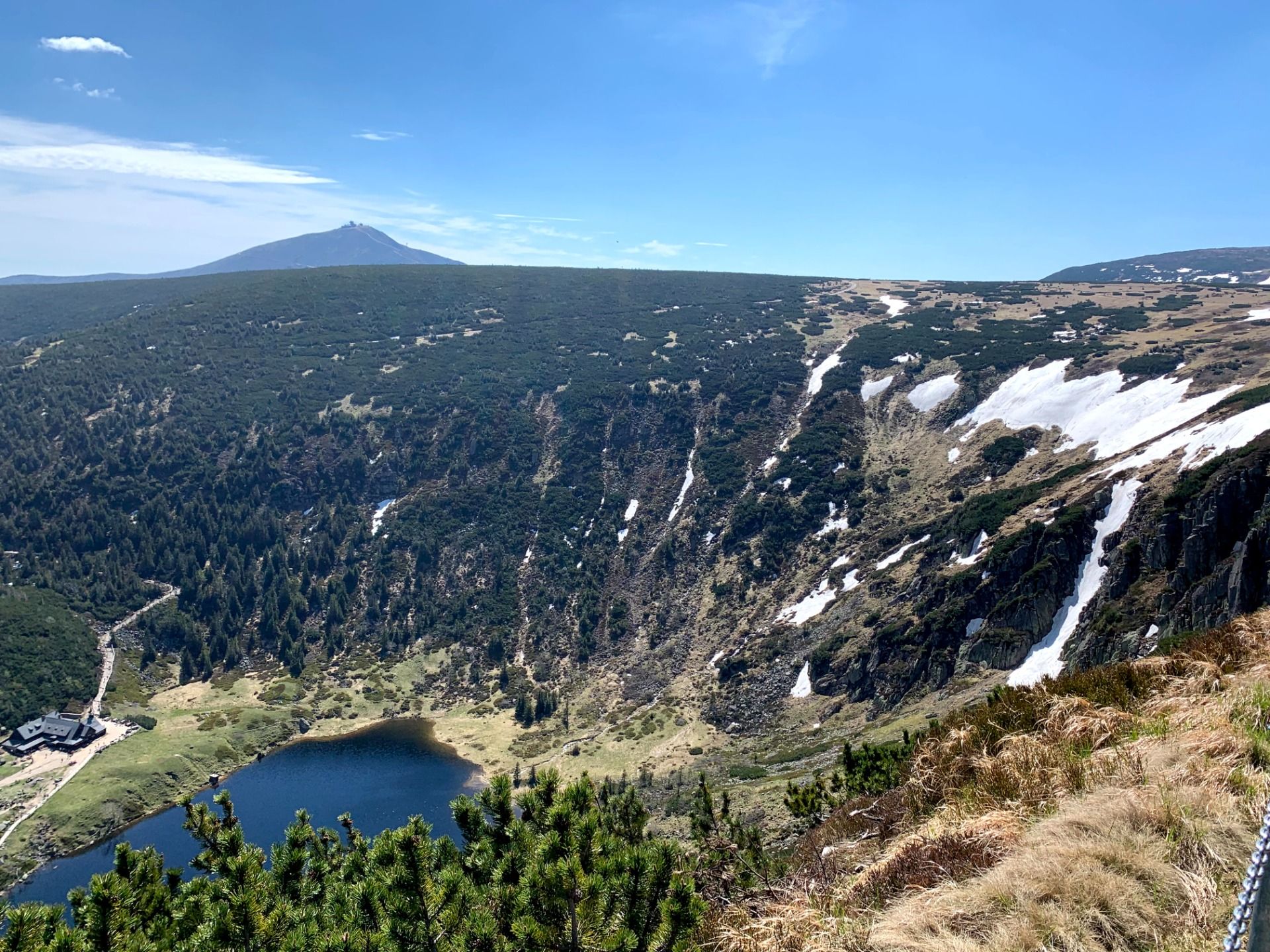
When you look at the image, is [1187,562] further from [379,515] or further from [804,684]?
[379,515]

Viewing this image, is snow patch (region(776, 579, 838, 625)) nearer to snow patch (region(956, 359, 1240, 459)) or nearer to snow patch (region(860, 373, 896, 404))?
snow patch (region(956, 359, 1240, 459))

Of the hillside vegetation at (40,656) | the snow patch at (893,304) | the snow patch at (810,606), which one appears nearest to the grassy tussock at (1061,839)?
the snow patch at (810,606)

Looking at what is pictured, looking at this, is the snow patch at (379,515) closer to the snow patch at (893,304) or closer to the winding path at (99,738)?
the winding path at (99,738)

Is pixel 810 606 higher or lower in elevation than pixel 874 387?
lower

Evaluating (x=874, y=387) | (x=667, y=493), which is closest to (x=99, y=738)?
(x=667, y=493)

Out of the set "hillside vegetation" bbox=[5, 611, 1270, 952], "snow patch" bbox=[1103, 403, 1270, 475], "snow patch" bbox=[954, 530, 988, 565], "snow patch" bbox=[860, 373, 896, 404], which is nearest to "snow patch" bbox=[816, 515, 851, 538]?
"snow patch" bbox=[954, 530, 988, 565]

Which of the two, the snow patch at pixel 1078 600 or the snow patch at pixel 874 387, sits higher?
the snow patch at pixel 874 387
